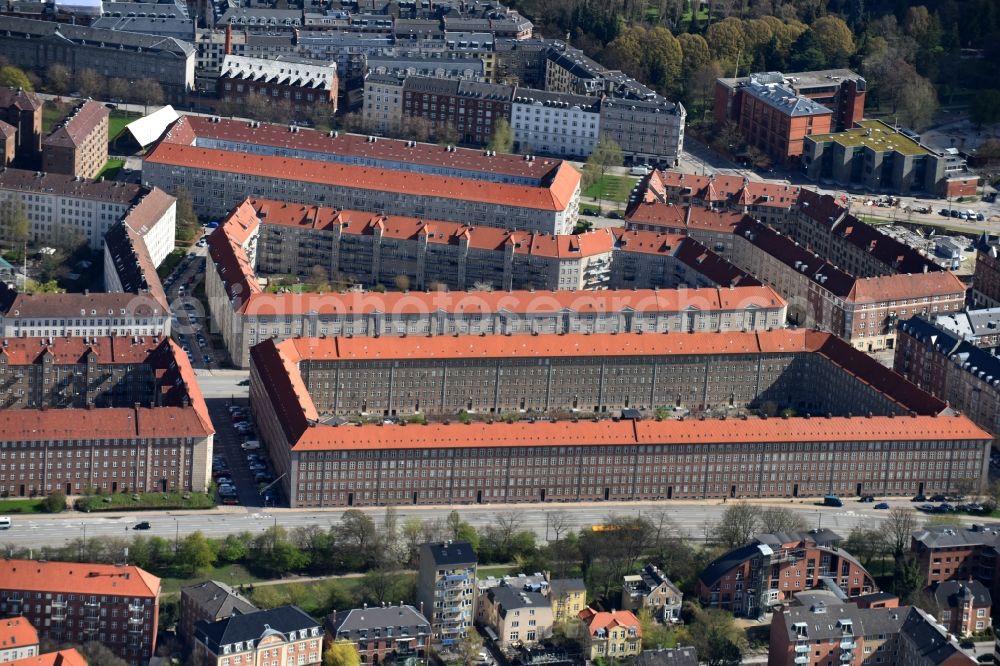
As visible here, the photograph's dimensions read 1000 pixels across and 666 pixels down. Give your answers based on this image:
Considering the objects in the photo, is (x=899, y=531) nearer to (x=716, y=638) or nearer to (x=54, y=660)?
(x=716, y=638)

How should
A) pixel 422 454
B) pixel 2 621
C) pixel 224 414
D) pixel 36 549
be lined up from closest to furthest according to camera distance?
Answer: pixel 2 621 → pixel 36 549 → pixel 422 454 → pixel 224 414

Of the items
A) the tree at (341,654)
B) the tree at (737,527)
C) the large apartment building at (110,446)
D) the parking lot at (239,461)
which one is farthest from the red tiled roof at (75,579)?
the tree at (737,527)

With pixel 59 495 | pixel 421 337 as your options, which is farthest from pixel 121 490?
pixel 421 337

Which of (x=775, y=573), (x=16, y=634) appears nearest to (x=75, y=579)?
(x=16, y=634)

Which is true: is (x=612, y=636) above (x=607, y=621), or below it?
below

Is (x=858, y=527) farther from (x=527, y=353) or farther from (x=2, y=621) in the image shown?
(x=2, y=621)

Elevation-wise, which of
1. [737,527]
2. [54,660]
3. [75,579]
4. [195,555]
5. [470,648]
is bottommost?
[470,648]

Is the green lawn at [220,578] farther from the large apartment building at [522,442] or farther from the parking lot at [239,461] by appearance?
the large apartment building at [522,442]
